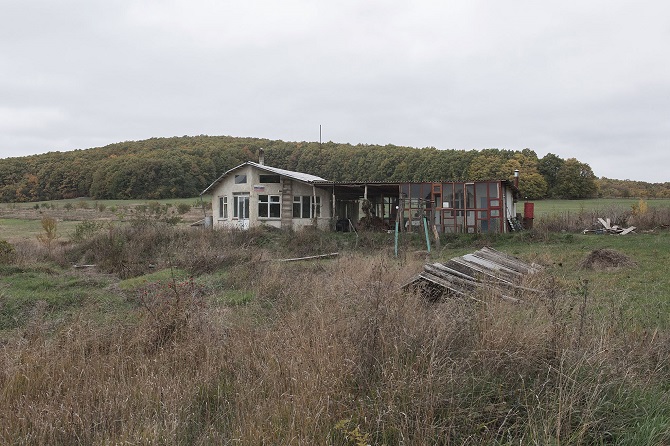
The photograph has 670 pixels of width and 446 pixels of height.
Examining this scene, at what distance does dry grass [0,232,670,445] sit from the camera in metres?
3.34

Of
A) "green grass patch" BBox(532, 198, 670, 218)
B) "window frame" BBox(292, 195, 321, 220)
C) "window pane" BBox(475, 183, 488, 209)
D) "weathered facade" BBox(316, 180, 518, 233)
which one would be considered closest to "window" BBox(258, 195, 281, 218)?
"window frame" BBox(292, 195, 321, 220)

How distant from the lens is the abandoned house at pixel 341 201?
27.1 m

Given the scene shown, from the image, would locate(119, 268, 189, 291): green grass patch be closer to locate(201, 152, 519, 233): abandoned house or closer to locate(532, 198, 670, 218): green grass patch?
locate(201, 152, 519, 233): abandoned house

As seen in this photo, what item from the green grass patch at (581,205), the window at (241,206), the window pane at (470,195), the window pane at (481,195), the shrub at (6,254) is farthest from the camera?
the green grass patch at (581,205)

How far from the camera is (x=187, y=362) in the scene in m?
4.67

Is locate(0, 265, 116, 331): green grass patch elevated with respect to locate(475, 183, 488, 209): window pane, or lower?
lower

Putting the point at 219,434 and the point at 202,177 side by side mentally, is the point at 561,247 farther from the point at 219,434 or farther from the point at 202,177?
the point at 202,177

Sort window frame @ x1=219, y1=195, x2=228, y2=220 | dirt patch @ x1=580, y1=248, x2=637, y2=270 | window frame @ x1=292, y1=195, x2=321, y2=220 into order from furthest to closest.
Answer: window frame @ x1=219, y1=195, x2=228, y2=220 → window frame @ x1=292, y1=195, x2=321, y2=220 → dirt patch @ x1=580, y1=248, x2=637, y2=270

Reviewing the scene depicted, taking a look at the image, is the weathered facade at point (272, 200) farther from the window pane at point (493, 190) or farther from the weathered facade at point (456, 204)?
the window pane at point (493, 190)

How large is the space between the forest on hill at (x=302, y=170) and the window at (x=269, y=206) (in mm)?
27360

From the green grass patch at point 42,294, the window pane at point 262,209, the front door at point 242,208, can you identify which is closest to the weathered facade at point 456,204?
the window pane at point 262,209

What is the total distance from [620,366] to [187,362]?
3.89m

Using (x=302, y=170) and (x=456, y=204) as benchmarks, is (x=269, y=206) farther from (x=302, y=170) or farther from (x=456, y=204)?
(x=302, y=170)

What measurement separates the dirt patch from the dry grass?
1002cm
